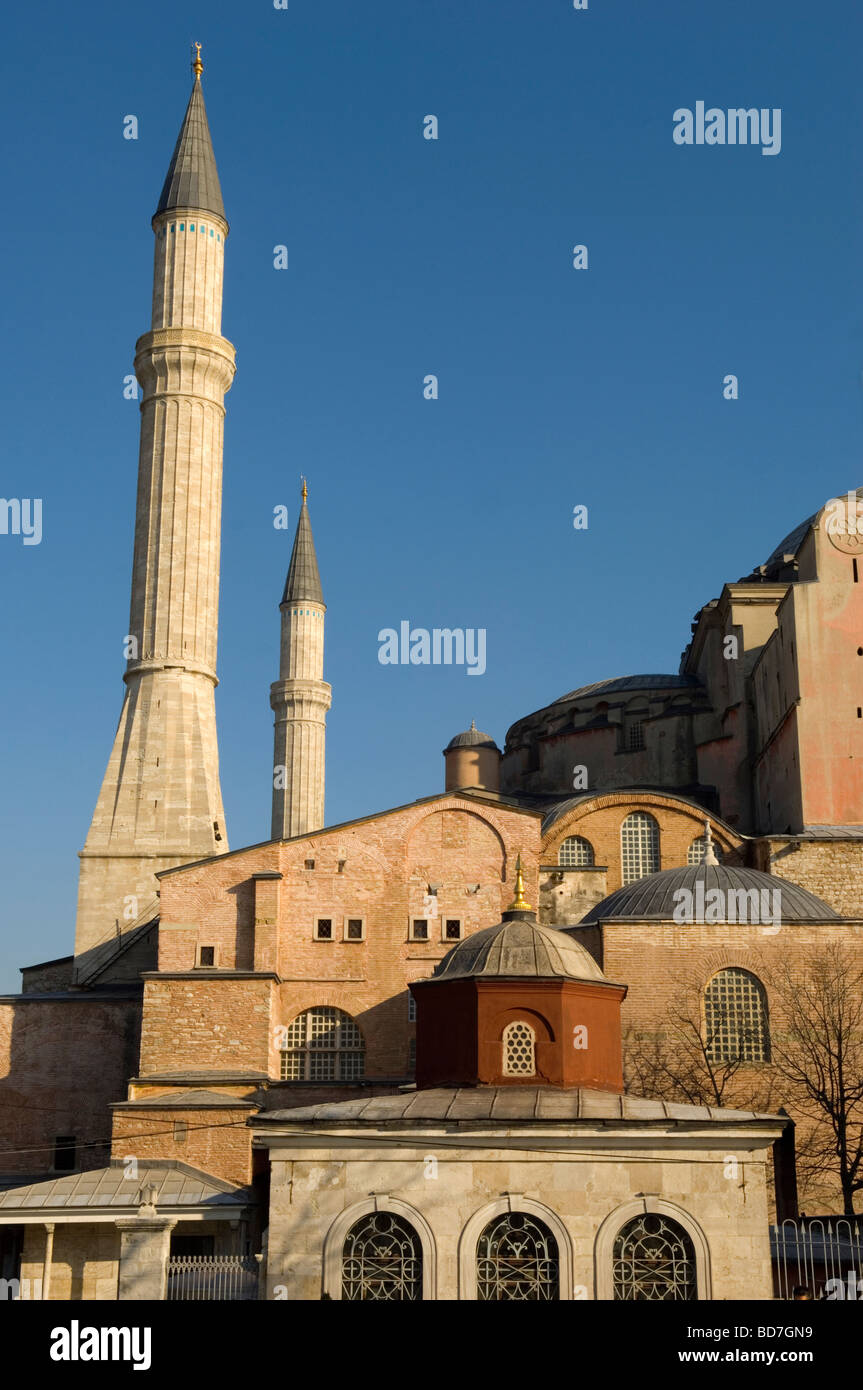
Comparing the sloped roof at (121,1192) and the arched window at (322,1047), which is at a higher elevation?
the arched window at (322,1047)

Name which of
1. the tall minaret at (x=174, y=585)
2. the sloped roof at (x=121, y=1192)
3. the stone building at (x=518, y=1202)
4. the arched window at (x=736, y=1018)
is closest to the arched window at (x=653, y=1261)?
the stone building at (x=518, y=1202)

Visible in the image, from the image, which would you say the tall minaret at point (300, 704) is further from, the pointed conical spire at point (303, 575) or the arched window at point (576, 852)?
the arched window at point (576, 852)

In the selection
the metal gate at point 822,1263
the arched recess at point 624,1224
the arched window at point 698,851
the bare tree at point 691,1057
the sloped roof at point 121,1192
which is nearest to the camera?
the arched recess at point 624,1224

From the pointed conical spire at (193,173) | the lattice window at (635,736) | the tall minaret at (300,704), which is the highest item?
the pointed conical spire at (193,173)

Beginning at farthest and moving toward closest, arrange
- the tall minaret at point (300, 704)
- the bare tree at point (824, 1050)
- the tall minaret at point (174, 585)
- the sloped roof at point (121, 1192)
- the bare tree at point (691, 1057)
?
the tall minaret at point (300, 704) → the tall minaret at point (174, 585) → the bare tree at point (691, 1057) → the bare tree at point (824, 1050) → the sloped roof at point (121, 1192)

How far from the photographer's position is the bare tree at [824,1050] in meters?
26.4

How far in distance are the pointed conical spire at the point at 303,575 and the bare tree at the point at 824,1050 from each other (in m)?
27.7

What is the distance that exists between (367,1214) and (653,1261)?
11.0ft

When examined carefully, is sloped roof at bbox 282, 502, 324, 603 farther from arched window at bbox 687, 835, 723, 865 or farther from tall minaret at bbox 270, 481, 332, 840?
arched window at bbox 687, 835, 723, 865

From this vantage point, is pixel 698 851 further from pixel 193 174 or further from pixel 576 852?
pixel 193 174

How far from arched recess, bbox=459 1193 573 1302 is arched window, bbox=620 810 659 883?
14937mm

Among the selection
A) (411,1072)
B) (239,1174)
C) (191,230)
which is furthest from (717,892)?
(191,230)

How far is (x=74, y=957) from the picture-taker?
34500 mm

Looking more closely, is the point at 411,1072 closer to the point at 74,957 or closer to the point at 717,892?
the point at 717,892
